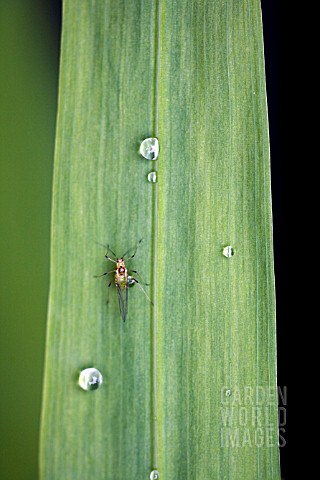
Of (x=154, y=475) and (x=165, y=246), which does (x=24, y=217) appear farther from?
(x=154, y=475)

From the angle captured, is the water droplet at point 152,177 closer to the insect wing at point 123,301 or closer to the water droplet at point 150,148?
the water droplet at point 150,148

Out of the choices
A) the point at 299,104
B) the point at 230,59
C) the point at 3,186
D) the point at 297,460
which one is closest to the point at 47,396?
the point at 3,186

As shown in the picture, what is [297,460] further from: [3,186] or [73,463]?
[3,186]

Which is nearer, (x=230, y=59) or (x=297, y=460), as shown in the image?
(x=230, y=59)

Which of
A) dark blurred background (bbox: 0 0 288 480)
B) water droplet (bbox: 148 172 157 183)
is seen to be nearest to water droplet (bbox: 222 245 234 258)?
water droplet (bbox: 148 172 157 183)

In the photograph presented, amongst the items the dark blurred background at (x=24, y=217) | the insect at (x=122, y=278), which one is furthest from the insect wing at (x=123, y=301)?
the dark blurred background at (x=24, y=217)

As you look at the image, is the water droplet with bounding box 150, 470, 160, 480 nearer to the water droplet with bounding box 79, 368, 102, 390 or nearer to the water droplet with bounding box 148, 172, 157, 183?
the water droplet with bounding box 79, 368, 102, 390

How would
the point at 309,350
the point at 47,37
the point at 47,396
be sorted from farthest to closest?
the point at 309,350 < the point at 47,37 < the point at 47,396
